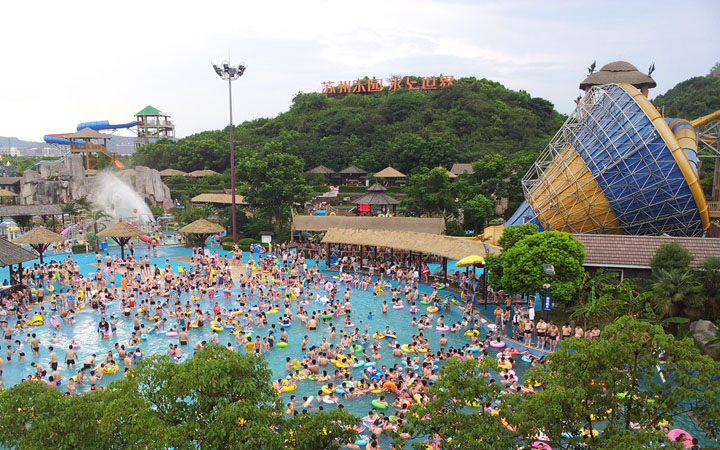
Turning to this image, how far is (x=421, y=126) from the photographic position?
232ft

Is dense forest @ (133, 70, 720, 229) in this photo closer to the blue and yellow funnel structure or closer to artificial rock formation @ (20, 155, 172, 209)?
the blue and yellow funnel structure

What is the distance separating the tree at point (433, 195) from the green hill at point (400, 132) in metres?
17.2

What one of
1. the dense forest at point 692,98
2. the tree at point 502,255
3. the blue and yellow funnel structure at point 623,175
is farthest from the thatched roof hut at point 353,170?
Answer: the tree at point 502,255

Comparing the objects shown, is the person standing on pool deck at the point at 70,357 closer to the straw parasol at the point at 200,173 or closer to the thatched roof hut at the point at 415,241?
the thatched roof hut at the point at 415,241

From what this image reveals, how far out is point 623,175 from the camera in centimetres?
2492

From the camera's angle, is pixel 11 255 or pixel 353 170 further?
pixel 353 170

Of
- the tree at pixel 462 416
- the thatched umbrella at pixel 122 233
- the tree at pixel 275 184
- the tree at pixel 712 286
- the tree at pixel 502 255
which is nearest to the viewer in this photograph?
the tree at pixel 462 416

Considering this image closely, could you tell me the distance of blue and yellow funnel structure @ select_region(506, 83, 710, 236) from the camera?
23.7 m

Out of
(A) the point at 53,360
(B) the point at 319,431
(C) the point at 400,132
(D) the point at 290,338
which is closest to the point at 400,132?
(C) the point at 400,132

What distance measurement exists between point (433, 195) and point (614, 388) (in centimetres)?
3113

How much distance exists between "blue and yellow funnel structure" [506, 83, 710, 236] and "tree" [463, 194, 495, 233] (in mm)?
8138

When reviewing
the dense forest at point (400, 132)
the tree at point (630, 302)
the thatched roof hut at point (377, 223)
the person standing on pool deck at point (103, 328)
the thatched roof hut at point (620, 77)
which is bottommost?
the person standing on pool deck at point (103, 328)

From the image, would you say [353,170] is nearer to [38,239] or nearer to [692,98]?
[38,239]

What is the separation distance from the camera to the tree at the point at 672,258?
2077cm
